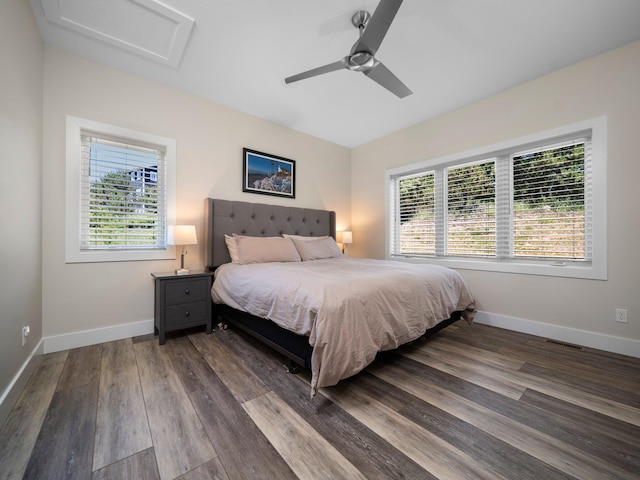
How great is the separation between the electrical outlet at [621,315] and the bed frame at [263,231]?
1.27 meters

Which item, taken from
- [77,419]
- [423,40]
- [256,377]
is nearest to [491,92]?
[423,40]

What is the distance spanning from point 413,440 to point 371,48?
2353mm

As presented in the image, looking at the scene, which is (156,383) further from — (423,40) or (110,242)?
(423,40)

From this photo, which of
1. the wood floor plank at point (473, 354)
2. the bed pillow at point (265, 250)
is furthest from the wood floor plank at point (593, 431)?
the bed pillow at point (265, 250)

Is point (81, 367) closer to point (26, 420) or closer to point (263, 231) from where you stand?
point (26, 420)

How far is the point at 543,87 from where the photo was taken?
2617 millimetres

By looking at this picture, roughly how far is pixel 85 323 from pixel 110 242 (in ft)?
2.50

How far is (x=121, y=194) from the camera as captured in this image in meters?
2.56

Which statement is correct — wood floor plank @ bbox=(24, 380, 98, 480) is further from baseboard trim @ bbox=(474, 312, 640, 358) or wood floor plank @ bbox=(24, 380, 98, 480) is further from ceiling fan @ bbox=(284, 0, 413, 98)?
baseboard trim @ bbox=(474, 312, 640, 358)

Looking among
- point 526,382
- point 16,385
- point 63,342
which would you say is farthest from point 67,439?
point 526,382

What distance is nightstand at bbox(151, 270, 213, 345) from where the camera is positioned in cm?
237

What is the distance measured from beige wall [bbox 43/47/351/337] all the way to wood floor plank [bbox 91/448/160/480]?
176cm

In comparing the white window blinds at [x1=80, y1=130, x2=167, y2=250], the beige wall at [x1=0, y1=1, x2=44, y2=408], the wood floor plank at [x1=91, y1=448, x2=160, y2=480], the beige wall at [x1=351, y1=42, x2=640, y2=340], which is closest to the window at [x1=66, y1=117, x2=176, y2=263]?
the white window blinds at [x1=80, y1=130, x2=167, y2=250]

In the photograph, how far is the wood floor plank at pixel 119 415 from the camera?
3.89 feet
